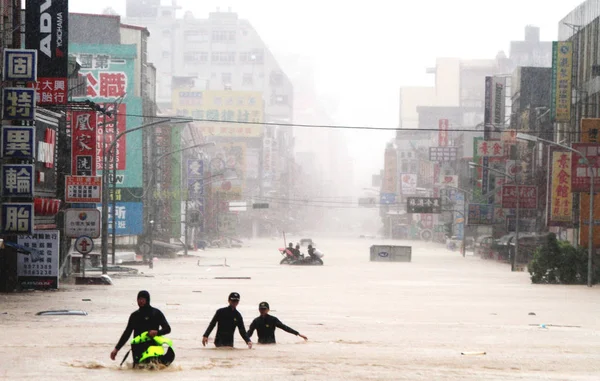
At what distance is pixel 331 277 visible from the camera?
2254 inches

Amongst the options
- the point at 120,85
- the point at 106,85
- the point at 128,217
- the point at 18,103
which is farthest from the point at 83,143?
the point at 120,85

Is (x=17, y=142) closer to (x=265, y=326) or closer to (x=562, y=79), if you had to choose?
(x=265, y=326)

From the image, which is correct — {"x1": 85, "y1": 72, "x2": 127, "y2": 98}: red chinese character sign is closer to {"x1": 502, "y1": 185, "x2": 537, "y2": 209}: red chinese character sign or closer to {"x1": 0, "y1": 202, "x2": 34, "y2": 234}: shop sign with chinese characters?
{"x1": 502, "y1": 185, "x2": 537, "y2": 209}: red chinese character sign

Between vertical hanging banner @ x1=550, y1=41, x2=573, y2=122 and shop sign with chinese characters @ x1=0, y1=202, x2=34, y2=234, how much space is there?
41.8 m

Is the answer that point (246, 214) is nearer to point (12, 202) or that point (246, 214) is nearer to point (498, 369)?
point (12, 202)

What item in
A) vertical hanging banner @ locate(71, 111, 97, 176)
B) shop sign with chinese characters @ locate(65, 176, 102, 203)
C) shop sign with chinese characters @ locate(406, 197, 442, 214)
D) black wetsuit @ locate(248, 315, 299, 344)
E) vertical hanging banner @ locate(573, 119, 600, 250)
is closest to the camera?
black wetsuit @ locate(248, 315, 299, 344)

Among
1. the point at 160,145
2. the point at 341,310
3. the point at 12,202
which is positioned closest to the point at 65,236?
the point at 12,202

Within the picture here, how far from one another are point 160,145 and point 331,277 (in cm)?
4538

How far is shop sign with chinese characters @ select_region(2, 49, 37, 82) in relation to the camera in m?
34.9

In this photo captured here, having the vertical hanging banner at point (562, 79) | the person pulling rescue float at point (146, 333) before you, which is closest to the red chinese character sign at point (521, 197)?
the vertical hanging banner at point (562, 79)

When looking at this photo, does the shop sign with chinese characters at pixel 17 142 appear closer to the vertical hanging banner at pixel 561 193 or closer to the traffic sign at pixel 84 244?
the traffic sign at pixel 84 244

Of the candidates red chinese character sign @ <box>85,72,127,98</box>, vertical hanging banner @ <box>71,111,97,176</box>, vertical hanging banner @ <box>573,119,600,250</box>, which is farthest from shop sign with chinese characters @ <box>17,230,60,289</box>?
red chinese character sign @ <box>85,72,127,98</box>

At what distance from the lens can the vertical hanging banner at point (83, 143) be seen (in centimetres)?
4791

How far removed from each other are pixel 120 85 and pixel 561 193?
36013mm
